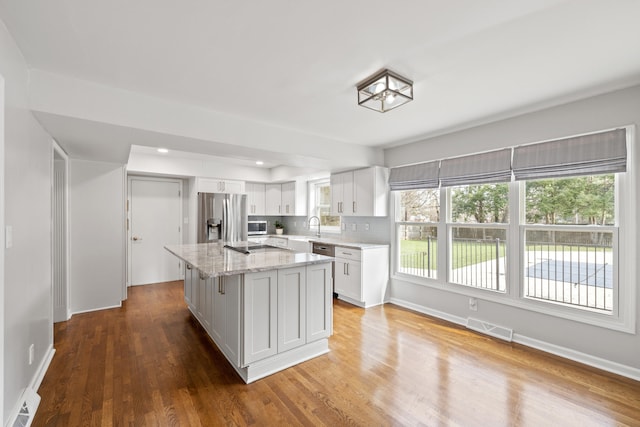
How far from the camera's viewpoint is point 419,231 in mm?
4207

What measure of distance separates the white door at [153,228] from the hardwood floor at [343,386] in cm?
234

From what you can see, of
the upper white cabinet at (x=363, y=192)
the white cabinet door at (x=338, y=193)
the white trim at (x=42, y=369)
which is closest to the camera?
the white trim at (x=42, y=369)

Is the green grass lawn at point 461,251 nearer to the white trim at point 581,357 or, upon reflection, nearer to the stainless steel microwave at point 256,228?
the white trim at point 581,357

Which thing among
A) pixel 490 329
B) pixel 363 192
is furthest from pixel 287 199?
pixel 490 329

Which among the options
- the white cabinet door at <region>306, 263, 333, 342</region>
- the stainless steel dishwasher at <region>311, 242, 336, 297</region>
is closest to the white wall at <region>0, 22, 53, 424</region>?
the white cabinet door at <region>306, 263, 333, 342</region>

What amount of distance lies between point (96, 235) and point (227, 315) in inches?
111

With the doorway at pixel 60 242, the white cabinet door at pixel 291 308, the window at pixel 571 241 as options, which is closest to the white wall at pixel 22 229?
the doorway at pixel 60 242

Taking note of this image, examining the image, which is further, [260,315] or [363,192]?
[363,192]

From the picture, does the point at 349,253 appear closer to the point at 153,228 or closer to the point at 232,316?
the point at 232,316

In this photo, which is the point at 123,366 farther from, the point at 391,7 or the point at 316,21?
the point at 391,7

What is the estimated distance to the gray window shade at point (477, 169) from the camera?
3180 millimetres

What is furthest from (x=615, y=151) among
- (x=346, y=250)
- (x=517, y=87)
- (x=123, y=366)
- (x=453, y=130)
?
(x=123, y=366)

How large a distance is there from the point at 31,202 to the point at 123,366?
5.03 feet

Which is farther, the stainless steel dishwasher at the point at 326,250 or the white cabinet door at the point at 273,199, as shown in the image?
the white cabinet door at the point at 273,199
